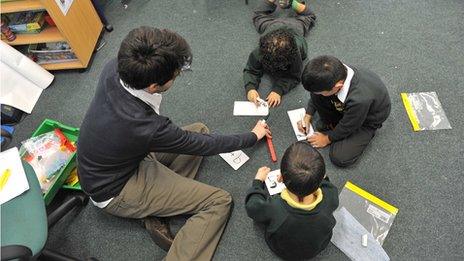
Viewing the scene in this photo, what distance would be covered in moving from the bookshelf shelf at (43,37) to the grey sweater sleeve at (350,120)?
176 centimetres

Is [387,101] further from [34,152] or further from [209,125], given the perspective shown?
[34,152]

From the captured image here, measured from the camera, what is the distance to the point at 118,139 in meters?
1.34

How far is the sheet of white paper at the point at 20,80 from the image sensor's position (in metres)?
2.25

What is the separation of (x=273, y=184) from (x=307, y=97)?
2.05 feet

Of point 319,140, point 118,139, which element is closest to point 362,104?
point 319,140

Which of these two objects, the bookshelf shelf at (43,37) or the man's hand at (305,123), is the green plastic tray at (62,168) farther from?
the man's hand at (305,123)

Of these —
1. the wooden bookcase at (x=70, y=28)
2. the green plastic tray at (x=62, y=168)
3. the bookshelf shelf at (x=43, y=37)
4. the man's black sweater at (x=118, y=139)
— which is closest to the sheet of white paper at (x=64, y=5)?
the wooden bookcase at (x=70, y=28)

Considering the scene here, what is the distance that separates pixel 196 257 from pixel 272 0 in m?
1.78

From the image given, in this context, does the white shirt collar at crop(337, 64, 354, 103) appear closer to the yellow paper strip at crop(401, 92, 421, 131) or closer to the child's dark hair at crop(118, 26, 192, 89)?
the yellow paper strip at crop(401, 92, 421, 131)

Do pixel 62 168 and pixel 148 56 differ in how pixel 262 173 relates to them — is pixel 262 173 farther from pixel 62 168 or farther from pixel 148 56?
pixel 62 168

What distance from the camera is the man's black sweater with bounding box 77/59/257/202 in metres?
1.31

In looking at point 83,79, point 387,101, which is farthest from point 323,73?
point 83,79

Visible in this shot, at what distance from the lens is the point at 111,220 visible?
A: 1836 mm

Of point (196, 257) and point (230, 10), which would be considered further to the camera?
point (230, 10)
